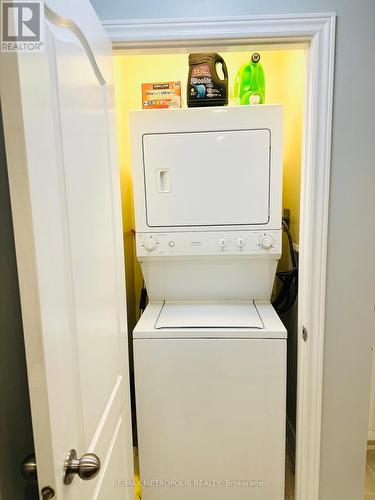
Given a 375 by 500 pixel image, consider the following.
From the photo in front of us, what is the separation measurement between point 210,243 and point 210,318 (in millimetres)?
389

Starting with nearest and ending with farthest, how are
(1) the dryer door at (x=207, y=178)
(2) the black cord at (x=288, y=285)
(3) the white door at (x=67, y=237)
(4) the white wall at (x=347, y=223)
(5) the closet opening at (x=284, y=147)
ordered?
1. (3) the white door at (x=67, y=237)
2. (4) the white wall at (x=347, y=223)
3. (1) the dryer door at (x=207, y=178)
4. (5) the closet opening at (x=284, y=147)
5. (2) the black cord at (x=288, y=285)

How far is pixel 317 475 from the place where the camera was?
4.47 feet

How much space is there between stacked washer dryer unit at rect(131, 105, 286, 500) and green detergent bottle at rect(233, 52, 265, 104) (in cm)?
19

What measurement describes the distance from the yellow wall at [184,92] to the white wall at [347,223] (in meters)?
0.54

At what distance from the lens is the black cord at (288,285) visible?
1.88 meters

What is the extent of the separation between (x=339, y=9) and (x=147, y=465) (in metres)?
2.09

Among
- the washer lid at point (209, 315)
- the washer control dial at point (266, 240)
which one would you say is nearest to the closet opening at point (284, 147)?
the washer control dial at point (266, 240)

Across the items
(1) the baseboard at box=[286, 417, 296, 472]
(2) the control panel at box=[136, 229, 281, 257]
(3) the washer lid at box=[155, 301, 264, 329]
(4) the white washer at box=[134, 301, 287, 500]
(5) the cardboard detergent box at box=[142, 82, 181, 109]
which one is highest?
(5) the cardboard detergent box at box=[142, 82, 181, 109]

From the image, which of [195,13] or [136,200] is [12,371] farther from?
[195,13]

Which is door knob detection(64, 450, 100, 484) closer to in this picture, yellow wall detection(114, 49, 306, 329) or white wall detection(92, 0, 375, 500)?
white wall detection(92, 0, 375, 500)

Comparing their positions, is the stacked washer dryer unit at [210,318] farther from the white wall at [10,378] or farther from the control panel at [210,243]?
the white wall at [10,378]

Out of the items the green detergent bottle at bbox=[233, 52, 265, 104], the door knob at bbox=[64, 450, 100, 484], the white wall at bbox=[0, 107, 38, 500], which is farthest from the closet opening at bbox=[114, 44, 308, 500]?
the door knob at bbox=[64, 450, 100, 484]

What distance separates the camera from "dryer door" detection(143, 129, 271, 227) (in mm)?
1544

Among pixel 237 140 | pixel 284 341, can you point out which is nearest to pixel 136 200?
pixel 237 140
